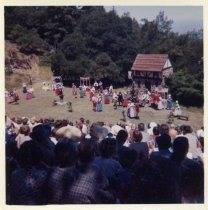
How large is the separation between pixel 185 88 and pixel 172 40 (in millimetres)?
785

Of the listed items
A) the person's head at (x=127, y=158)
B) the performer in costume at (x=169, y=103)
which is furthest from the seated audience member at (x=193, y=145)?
the person's head at (x=127, y=158)

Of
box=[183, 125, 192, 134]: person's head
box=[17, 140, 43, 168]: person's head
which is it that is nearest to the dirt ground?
box=[183, 125, 192, 134]: person's head

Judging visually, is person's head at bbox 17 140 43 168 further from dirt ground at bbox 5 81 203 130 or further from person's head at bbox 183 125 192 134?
person's head at bbox 183 125 192 134

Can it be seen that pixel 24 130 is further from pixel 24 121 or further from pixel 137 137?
pixel 137 137

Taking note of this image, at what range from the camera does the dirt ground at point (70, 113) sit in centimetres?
566

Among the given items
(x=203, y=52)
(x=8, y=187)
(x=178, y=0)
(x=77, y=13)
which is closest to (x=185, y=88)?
(x=203, y=52)

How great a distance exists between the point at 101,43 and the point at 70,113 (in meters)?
1.21

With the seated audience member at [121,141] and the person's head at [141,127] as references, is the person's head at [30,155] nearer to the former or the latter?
the seated audience member at [121,141]

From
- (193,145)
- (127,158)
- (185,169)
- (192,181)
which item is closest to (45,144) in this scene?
(127,158)

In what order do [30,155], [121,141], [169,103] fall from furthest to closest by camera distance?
[169,103]
[121,141]
[30,155]

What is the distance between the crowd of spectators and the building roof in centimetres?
87

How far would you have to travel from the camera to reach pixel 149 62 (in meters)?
5.76

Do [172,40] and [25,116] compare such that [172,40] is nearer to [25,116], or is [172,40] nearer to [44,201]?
[25,116]

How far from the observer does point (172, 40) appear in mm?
5746
